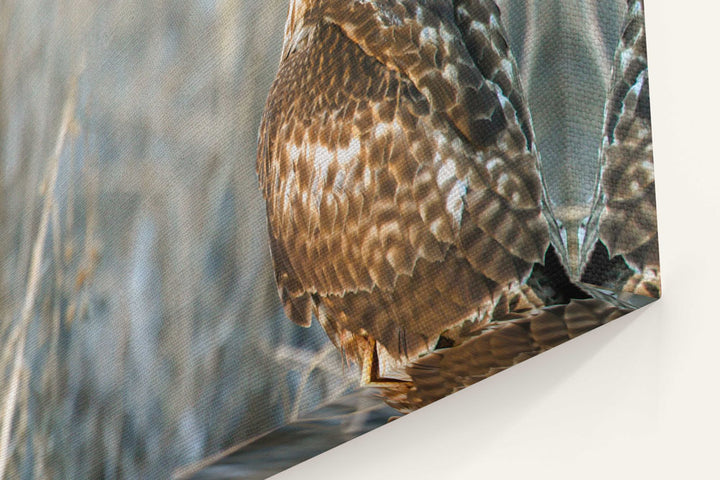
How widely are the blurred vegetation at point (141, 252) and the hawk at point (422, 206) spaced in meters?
0.06

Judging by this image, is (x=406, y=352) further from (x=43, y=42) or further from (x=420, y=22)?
(x=43, y=42)

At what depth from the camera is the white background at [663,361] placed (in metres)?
0.54

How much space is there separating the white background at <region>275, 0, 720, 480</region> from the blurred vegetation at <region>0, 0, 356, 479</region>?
167 mm

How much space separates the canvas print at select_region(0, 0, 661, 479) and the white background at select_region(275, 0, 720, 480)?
0.06 ft

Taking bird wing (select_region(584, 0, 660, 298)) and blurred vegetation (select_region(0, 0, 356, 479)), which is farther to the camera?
blurred vegetation (select_region(0, 0, 356, 479))

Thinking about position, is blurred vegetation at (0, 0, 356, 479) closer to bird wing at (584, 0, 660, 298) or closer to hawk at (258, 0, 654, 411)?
hawk at (258, 0, 654, 411)

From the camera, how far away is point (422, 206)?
2.09 ft

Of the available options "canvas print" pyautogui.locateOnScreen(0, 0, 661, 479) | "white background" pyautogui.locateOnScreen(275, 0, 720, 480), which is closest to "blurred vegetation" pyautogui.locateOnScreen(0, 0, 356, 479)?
"canvas print" pyautogui.locateOnScreen(0, 0, 661, 479)

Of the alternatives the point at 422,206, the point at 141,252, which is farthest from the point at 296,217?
the point at 141,252

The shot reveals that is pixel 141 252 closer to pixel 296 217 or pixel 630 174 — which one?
pixel 296 217

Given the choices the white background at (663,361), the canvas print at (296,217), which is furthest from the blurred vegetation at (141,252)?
the white background at (663,361)

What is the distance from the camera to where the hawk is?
0.58 metres

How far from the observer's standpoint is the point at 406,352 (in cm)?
65

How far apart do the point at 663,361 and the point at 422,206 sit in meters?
0.21
